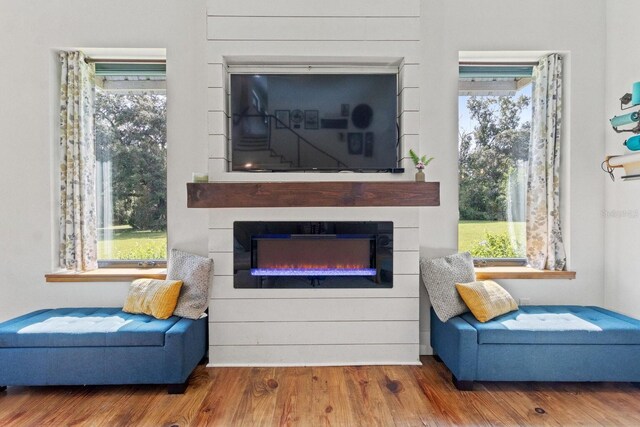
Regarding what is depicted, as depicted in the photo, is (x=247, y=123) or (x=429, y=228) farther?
(x=429, y=228)

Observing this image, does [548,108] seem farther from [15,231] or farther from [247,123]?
[15,231]

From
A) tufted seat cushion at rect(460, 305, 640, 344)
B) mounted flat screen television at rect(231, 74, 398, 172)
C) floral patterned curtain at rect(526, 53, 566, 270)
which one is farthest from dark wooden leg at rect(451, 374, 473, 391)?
mounted flat screen television at rect(231, 74, 398, 172)

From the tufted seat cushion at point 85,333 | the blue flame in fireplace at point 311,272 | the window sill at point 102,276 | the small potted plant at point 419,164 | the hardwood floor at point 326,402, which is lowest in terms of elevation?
the hardwood floor at point 326,402

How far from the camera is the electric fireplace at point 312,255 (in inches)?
101

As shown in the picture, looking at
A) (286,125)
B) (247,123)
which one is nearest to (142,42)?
(247,123)

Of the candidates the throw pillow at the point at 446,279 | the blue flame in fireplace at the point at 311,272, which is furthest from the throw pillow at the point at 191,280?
the throw pillow at the point at 446,279

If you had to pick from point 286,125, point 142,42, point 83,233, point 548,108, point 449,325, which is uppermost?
point 142,42

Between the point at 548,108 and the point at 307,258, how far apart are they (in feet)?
7.83

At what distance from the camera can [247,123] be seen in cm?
257

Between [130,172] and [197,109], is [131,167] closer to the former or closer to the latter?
[130,172]

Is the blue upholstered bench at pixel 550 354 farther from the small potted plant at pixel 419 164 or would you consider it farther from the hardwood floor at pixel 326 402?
the small potted plant at pixel 419 164

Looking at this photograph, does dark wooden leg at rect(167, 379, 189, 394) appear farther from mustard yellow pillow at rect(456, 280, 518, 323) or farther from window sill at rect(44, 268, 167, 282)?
mustard yellow pillow at rect(456, 280, 518, 323)

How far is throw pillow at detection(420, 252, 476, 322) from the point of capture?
2.41m

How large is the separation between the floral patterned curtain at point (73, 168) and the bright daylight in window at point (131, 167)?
18 centimetres
